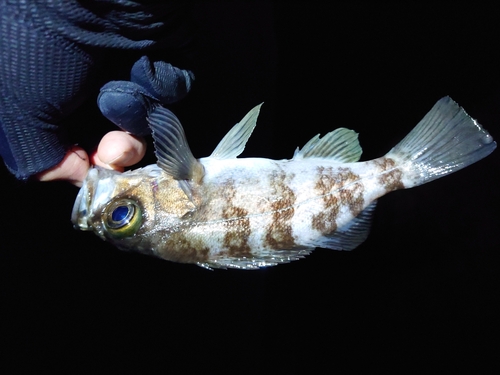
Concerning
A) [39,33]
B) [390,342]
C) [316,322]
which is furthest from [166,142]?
[390,342]

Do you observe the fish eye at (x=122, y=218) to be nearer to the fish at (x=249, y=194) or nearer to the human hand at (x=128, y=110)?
the fish at (x=249, y=194)

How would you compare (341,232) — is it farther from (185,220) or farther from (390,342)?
(390,342)

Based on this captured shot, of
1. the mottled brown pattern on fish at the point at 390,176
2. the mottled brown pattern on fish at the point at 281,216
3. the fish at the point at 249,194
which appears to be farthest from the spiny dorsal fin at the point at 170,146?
the mottled brown pattern on fish at the point at 390,176

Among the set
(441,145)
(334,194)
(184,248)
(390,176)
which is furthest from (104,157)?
(441,145)

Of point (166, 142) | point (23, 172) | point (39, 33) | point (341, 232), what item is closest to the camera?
point (39, 33)

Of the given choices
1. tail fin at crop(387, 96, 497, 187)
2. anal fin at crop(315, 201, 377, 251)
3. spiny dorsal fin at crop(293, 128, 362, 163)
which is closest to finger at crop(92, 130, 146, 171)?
spiny dorsal fin at crop(293, 128, 362, 163)

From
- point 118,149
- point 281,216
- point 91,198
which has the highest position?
point 118,149

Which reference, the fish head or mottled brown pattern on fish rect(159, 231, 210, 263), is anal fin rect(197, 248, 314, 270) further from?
the fish head

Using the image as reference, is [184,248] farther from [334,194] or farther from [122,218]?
[334,194]
